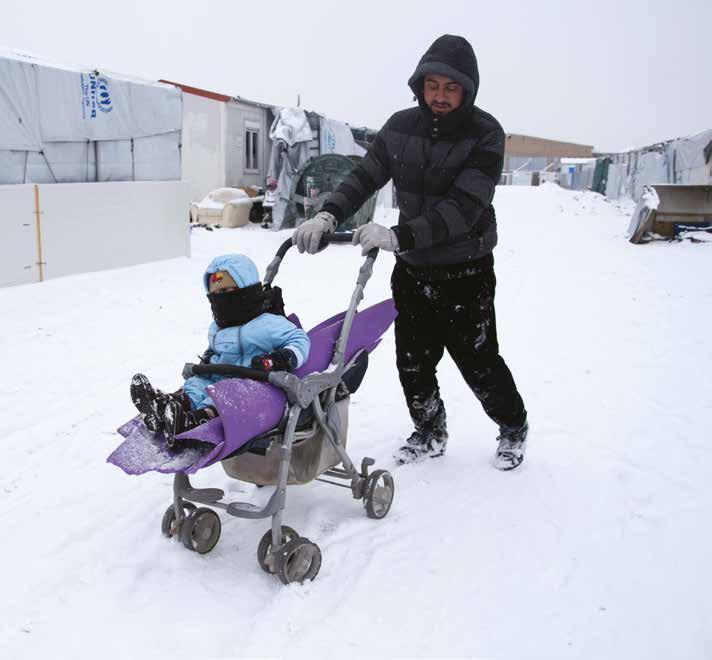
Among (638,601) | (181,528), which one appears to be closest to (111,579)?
(181,528)

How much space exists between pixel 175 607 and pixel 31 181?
689cm

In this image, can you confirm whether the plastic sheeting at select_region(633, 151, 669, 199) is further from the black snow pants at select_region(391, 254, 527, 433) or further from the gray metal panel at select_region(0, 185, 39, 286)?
the black snow pants at select_region(391, 254, 527, 433)

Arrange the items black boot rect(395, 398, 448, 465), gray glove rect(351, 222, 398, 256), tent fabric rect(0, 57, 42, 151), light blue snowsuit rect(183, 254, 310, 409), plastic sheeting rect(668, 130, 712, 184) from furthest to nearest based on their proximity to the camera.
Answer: plastic sheeting rect(668, 130, 712, 184) → tent fabric rect(0, 57, 42, 151) → black boot rect(395, 398, 448, 465) → gray glove rect(351, 222, 398, 256) → light blue snowsuit rect(183, 254, 310, 409)

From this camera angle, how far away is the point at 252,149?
18.7 meters

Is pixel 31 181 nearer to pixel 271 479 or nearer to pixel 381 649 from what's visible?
pixel 271 479

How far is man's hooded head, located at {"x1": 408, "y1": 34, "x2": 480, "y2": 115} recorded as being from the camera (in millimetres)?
2924

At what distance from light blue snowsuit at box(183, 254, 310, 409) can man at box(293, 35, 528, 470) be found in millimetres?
405

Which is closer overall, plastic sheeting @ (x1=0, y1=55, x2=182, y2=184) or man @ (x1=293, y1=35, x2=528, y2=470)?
man @ (x1=293, y1=35, x2=528, y2=470)

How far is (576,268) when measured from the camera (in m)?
10.9

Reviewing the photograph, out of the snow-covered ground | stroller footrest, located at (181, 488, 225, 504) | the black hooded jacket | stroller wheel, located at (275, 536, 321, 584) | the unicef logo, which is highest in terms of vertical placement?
the unicef logo

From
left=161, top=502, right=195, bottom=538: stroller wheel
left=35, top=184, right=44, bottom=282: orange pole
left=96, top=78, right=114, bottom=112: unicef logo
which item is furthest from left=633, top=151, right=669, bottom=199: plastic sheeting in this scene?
left=161, top=502, right=195, bottom=538: stroller wheel

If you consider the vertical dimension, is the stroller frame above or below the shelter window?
below

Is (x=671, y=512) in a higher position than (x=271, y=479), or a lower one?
lower

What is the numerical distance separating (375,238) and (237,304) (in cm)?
62
